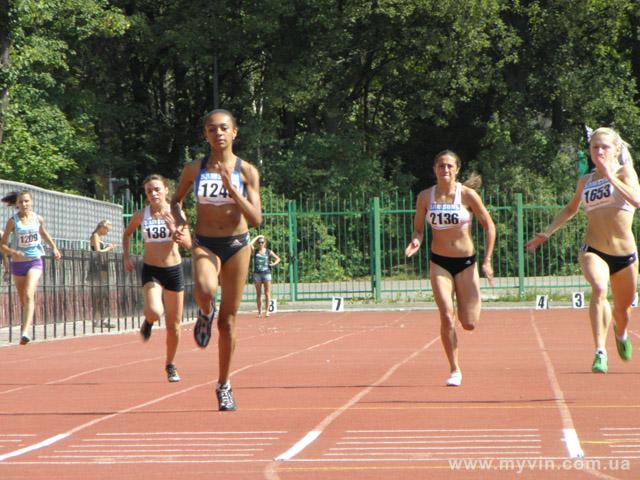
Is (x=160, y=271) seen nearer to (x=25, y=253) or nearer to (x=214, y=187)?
(x=214, y=187)

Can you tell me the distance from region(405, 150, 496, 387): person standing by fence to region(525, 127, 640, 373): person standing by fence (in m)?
0.77

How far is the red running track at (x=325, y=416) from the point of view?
6.95m

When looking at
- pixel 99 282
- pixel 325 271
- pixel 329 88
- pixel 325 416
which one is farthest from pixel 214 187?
pixel 329 88

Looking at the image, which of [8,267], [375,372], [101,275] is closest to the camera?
[375,372]

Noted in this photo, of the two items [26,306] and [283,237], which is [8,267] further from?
[283,237]

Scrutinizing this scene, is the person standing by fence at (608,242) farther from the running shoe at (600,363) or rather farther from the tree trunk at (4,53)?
the tree trunk at (4,53)

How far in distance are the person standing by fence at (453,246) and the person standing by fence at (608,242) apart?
766mm

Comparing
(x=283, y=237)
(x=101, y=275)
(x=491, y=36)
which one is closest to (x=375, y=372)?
(x=101, y=275)

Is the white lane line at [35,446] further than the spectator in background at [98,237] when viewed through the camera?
No

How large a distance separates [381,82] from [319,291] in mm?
16406

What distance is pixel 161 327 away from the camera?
25.8 metres

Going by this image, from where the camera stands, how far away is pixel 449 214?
11891 millimetres

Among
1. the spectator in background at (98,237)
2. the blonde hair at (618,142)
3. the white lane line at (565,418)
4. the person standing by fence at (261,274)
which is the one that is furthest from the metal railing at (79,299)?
the blonde hair at (618,142)

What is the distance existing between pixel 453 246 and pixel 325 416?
293 centimetres
